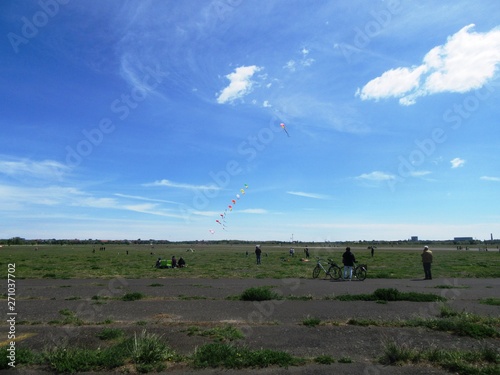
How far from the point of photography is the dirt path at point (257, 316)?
7547 mm

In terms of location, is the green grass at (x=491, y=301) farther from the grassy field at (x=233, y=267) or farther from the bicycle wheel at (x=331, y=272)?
the bicycle wheel at (x=331, y=272)

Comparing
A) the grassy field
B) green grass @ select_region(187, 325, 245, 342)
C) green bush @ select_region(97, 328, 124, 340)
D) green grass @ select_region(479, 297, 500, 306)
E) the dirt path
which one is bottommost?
the grassy field

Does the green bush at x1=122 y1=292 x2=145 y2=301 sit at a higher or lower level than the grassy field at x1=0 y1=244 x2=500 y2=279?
higher

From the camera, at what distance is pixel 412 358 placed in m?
6.64

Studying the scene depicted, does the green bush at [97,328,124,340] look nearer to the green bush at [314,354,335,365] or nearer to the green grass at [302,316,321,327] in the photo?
the green bush at [314,354,335,365]

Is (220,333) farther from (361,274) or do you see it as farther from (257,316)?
(361,274)

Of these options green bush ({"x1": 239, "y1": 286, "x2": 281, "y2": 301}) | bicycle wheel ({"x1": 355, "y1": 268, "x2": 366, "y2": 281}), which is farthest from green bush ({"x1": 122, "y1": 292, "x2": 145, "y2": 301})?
bicycle wheel ({"x1": 355, "y1": 268, "x2": 366, "y2": 281})

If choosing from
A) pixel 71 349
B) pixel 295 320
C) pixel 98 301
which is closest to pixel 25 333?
pixel 71 349

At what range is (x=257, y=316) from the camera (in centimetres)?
1049

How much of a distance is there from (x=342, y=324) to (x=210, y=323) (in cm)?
358

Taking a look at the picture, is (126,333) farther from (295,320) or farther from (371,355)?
(371,355)

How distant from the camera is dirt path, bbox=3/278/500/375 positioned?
297 inches

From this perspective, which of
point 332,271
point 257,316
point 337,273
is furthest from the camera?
point 332,271

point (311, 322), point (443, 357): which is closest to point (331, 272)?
point (311, 322)
